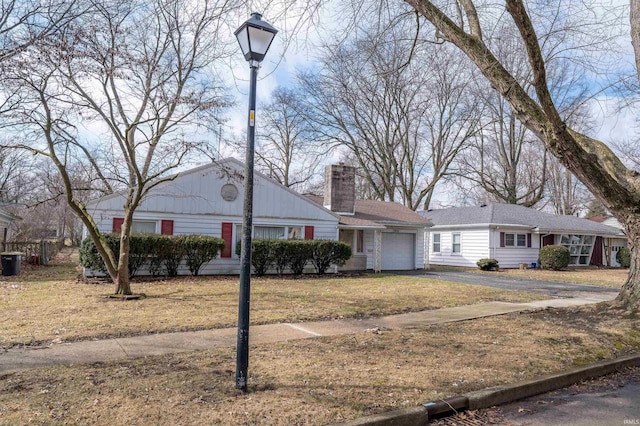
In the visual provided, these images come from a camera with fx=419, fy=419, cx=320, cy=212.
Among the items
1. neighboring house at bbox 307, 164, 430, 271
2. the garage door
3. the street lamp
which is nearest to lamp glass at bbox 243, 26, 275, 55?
the street lamp

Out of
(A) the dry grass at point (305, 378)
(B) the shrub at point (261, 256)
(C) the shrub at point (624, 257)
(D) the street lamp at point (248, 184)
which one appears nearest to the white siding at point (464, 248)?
(C) the shrub at point (624, 257)

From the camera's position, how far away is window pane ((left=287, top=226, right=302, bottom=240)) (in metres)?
18.1

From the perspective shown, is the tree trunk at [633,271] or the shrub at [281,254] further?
the shrub at [281,254]

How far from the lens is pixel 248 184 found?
4.29m

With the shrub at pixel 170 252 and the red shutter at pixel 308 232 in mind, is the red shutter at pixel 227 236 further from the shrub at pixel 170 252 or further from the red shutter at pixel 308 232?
the red shutter at pixel 308 232

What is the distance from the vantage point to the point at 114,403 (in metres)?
3.72

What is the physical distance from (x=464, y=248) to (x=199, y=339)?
2165 cm

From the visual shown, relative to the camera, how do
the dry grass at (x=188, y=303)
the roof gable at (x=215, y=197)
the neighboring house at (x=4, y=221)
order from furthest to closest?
1. the neighboring house at (x=4, y=221)
2. the roof gable at (x=215, y=197)
3. the dry grass at (x=188, y=303)

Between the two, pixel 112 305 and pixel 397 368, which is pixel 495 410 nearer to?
pixel 397 368

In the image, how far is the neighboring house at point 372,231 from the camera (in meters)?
20.2

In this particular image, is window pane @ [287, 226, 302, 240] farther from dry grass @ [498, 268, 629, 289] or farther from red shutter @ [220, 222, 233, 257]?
dry grass @ [498, 268, 629, 289]

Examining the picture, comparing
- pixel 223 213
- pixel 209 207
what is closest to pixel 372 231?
pixel 223 213

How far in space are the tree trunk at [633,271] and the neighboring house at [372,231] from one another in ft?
38.1

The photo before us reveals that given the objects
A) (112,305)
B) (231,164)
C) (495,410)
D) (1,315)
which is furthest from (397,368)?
(231,164)
